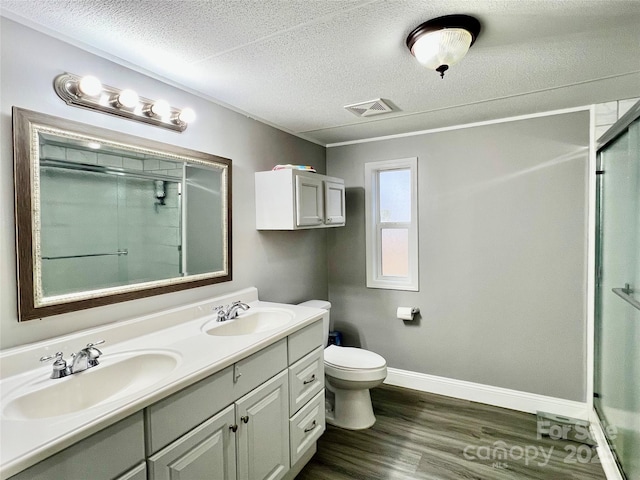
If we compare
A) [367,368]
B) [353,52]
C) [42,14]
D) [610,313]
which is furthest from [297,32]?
[610,313]

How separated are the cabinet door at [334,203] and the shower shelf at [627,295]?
1847 millimetres

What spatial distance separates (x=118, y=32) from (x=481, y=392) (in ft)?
10.7

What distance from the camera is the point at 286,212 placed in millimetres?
2402

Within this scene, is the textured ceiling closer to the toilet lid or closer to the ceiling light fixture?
the ceiling light fixture

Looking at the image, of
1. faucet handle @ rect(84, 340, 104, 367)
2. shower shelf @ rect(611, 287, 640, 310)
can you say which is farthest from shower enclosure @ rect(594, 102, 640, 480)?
faucet handle @ rect(84, 340, 104, 367)

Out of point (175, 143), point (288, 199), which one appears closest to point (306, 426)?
point (288, 199)

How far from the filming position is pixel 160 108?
1.77 m

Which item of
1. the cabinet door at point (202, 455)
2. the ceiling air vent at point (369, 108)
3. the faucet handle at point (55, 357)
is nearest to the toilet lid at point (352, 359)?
the cabinet door at point (202, 455)

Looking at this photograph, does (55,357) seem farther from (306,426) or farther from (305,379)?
(306,426)

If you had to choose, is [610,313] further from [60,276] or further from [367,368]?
[60,276]

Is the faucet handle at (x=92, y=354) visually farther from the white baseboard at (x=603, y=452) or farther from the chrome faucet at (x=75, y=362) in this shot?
the white baseboard at (x=603, y=452)

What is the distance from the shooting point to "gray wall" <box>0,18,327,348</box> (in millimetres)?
1286

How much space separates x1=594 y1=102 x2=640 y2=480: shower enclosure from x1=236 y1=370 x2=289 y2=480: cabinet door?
5.61 ft

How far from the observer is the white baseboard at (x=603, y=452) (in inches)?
75.7
